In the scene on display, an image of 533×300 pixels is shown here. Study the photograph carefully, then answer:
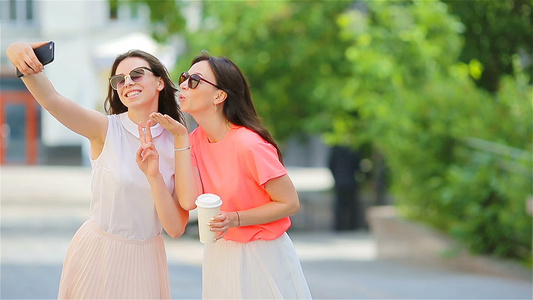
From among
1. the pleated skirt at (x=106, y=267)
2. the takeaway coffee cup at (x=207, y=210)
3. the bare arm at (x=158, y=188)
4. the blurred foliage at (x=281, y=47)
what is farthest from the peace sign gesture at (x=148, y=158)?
the blurred foliage at (x=281, y=47)

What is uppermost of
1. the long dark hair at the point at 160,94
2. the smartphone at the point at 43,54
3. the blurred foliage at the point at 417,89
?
the smartphone at the point at 43,54

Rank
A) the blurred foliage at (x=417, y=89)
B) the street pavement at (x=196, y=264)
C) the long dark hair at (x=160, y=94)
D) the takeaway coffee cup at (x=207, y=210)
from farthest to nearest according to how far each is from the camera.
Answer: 1. the blurred foliage at (x=417, y=89)
2. the street pavement at (x=196, y=264)
3. the long dark hair at (x=160, y=94)
4. the takeaway coffee cup at (x=207, y=210)

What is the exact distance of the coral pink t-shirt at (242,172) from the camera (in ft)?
11.4

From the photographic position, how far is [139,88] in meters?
3.67

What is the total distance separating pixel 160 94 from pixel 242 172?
1.87 ft

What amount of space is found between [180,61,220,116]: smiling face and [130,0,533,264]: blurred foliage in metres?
5.71

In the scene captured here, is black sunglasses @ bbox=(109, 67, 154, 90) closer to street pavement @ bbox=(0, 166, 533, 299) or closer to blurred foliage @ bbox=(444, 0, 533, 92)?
street pavement @ bbox=(0, 166, 533, 299)

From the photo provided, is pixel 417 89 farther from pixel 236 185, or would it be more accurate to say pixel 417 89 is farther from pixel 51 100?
pixel 51 100

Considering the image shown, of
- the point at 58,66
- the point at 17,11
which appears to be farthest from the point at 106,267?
the point at 17,11

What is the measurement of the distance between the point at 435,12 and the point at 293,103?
5685 mm

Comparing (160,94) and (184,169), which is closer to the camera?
(184,169)

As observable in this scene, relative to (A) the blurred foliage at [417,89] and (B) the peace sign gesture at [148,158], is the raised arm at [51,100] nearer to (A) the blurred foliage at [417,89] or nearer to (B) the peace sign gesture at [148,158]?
(B) the peace sign gesture at [148,158]

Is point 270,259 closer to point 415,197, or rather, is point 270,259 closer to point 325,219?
point 415,197

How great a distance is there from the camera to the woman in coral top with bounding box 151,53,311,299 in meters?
3.48
